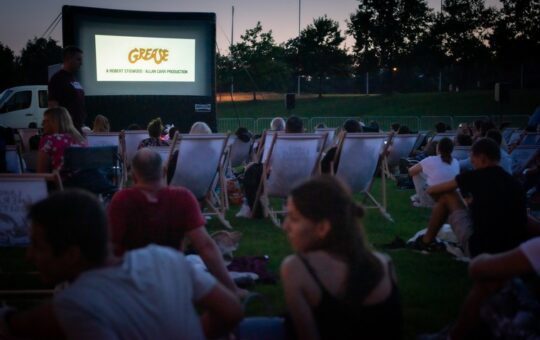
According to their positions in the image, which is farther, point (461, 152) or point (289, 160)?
point (461, 152)

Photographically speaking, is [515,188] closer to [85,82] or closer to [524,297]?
[524,297]

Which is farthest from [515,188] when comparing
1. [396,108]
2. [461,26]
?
[461,26]

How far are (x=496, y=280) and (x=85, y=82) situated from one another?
50.1ft

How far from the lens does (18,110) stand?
915 inches

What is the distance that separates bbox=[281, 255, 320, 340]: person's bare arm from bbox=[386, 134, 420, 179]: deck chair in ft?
32.8

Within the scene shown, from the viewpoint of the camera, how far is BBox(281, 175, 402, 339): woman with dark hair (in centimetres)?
232

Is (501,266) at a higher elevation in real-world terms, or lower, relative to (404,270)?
higher

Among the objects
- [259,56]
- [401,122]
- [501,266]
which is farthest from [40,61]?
[501,266]

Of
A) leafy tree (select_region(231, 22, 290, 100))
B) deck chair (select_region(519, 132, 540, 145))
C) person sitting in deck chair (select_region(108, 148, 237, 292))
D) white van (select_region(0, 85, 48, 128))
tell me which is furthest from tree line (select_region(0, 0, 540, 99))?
person sitting in deck chair (select_region(108, 148, 237, 292))

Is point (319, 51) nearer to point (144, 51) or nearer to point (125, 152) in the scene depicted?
point (144, 51)

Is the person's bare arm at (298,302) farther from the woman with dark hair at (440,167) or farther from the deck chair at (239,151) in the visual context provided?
the deck chair at (239,151)

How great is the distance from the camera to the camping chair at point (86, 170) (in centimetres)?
553

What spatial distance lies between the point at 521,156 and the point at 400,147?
3.04m

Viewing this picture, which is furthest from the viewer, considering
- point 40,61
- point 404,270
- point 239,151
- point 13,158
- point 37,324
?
point 40,61
